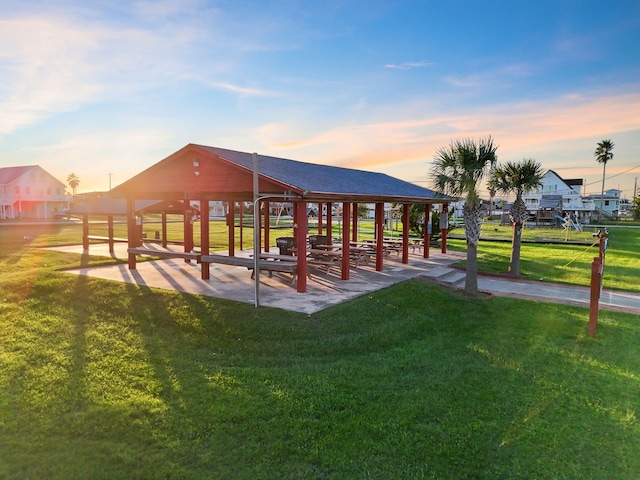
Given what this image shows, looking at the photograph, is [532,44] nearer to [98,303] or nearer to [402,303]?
[402,303]

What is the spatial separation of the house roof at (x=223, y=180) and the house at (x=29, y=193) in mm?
46987

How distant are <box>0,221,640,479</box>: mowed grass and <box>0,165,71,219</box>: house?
4971cm

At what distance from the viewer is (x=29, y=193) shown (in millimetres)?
51469

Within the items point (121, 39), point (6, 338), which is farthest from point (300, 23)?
point (6, 338)

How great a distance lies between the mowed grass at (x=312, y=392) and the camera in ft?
14.4

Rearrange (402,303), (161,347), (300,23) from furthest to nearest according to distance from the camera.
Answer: (300,23) < (402,303) < (161,347)

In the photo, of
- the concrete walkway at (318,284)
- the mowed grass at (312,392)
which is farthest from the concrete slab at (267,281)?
the mowed grass at (312,392)

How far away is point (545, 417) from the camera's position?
5406 mm

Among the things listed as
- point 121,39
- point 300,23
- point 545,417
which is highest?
point 300,23

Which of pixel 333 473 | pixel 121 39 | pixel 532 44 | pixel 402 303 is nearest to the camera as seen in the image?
pixel 333 473

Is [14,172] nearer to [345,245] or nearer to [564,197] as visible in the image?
[345,245]

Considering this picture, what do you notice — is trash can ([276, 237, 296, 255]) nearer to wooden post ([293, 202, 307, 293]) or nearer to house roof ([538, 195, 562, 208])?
wooden post ([293, 202, 307, 293])

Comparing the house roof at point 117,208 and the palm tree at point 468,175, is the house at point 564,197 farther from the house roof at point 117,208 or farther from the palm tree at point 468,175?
the house roof at point 117,208

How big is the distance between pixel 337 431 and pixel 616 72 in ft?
59.4
